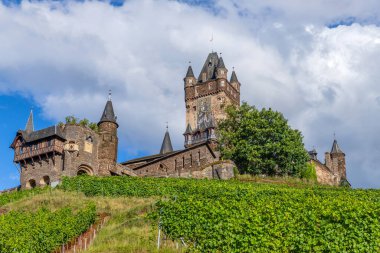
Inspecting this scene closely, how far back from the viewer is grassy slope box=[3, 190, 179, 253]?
859 inches

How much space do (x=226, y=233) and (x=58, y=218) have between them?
10760 millimetres

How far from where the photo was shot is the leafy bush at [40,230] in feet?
68.5

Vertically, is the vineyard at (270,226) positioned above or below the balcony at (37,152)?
below

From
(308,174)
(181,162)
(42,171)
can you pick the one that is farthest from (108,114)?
(308,174)

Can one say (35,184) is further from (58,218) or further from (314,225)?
(314,225)

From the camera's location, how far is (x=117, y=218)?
101ft

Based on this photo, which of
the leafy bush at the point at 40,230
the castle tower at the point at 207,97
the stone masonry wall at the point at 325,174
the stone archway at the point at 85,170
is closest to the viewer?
the leafy bush at the point at 40,230

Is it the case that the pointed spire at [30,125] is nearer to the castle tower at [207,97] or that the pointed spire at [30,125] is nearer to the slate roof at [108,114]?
the slate roof at [108,114]

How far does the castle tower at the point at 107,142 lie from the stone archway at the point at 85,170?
1.04 m

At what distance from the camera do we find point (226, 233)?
2036 centimetres

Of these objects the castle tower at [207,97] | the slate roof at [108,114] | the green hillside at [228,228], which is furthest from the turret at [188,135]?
the green hillside at [228,228]

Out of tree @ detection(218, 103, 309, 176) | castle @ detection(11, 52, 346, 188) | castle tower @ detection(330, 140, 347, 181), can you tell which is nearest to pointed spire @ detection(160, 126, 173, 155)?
castle @ detection(11, 52, 346, 188)

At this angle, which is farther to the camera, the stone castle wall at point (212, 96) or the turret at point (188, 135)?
the stone castle wall at point (212, 96)

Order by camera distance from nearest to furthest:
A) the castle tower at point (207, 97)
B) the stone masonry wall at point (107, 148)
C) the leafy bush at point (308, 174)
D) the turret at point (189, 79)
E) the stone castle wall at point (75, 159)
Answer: the stone castle wall at point (75, 159) < the stone masonry wall at point (107, 148) < the leafy bush at point (308, 174) < the castle tower at point (207, 97) < the turret at point (189, 79)
